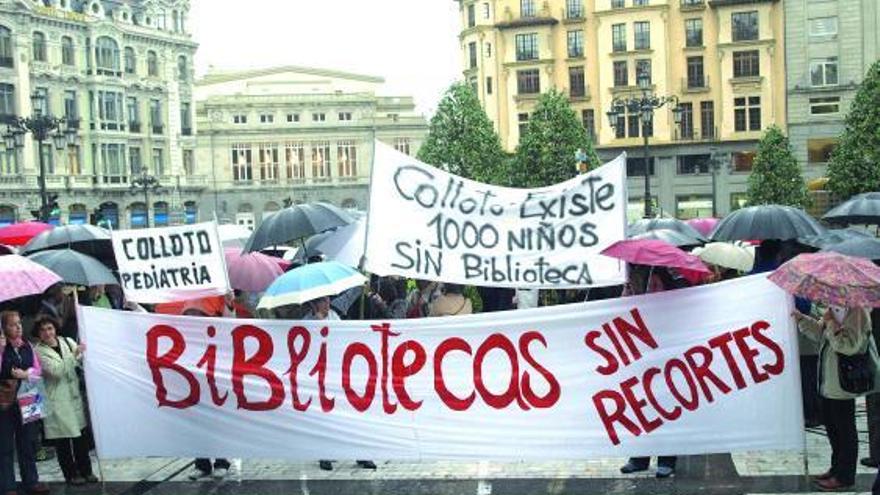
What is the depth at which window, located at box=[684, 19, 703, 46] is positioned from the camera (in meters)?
54.9

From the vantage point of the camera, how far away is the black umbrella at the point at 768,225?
10062 millimetres

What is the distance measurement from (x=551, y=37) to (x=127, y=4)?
28964 mm

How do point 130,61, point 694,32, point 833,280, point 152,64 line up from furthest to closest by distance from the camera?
point 152,64 < point 130,61 < point 694,32 < point 833,280

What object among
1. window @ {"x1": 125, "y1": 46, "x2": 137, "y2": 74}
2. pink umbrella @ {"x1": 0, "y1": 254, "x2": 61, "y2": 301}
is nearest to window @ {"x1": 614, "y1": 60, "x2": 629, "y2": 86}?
window @ {"x1": 125, "y1": 46, "x2": 137, "y2": 74}

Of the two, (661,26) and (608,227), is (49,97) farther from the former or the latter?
(608,227)

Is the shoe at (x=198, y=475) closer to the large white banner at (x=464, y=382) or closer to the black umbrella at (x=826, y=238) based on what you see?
the large white banner at (x=464, y=382)

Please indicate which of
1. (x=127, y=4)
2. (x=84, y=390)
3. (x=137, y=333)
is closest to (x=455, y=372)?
(x=137, y=333)

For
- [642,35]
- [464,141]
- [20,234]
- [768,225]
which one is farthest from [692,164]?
[768,225]

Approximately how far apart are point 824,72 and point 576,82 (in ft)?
43.7

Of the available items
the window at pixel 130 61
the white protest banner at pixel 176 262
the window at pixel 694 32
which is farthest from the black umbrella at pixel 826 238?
the window at pixel 130 61

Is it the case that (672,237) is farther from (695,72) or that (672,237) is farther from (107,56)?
(107,56)

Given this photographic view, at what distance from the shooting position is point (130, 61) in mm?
65875

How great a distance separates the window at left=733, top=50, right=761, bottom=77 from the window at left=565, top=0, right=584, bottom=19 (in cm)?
898

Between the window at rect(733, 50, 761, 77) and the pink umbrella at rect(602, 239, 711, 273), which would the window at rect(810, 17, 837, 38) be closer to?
the window at rect(733, 50, 761, 77)
